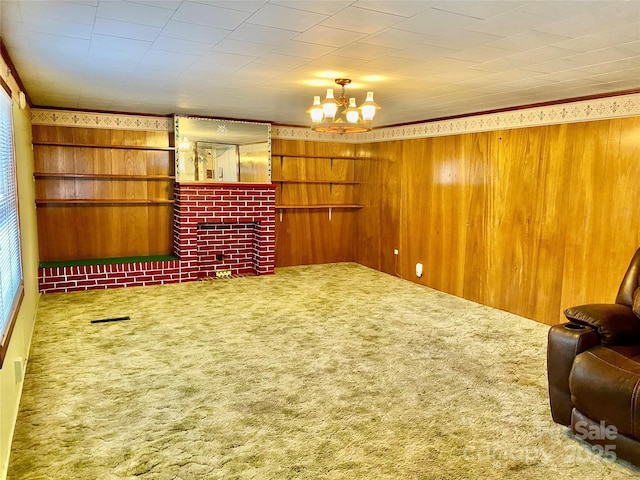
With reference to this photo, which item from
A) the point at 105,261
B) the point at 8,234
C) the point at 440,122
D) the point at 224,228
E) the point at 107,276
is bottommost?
the point at 107,276

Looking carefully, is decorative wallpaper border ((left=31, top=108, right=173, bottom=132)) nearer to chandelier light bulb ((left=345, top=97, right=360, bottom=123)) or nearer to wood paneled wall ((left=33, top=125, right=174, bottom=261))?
wood paneled wall ((left=33, top=125, right=174, bottom=261))

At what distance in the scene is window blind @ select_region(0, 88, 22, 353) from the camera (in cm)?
239

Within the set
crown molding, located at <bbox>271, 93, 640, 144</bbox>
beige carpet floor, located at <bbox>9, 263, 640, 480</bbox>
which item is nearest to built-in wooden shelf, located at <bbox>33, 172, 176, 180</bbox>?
beige carpet floor, located at <bbox>9, 263, 640, 480</bbox>

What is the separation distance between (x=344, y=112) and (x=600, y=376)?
2.68 m

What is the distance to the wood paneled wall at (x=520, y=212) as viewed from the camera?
13.1ft

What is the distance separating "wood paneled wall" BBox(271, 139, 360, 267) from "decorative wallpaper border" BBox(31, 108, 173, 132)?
1.66 metres

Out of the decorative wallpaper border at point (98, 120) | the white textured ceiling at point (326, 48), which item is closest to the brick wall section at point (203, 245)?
the decorative wallpaper border at point (98, 120)

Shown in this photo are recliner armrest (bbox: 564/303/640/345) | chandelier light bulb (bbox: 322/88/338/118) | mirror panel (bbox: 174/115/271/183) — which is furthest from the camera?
mirror panel (bbox: 174/115/271/183)

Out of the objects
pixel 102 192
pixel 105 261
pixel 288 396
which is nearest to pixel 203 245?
pixel 105 261

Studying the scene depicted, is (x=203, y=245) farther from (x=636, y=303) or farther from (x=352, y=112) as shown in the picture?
(x=636, y=303)

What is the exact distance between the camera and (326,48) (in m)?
2.75

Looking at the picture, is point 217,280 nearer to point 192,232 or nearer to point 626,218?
point 192,232

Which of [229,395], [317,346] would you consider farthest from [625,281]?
[229,395]

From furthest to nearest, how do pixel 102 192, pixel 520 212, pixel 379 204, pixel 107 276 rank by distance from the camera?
pixel 379 204
pixel 102 192
pixel 107 276
pixel 520 212
